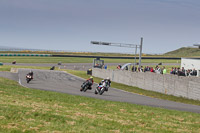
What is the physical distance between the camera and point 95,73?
175ft

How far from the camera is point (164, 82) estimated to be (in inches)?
1149

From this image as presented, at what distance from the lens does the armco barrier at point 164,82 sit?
81.1 feet

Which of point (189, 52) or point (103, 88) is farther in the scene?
point (189, 52)

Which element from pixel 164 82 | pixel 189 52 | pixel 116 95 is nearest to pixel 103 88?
pixel 116 95

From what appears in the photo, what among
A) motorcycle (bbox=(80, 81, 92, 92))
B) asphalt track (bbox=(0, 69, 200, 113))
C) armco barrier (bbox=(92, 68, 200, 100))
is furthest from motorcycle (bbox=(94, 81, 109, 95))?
armco barrier (bbox=(92, 68, 200, 100))

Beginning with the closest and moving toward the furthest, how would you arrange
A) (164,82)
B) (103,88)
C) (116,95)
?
(103,88), (116,95), (164,82)

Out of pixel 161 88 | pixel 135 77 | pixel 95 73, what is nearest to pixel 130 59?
pixel 95 73

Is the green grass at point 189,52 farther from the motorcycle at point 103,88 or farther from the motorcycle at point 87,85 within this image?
the motorcycle at point 103,88

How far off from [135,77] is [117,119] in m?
26.4

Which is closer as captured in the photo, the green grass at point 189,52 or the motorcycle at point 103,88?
the motorcycle at point 103,88

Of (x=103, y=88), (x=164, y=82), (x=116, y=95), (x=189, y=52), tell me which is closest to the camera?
(x=103, y=88)

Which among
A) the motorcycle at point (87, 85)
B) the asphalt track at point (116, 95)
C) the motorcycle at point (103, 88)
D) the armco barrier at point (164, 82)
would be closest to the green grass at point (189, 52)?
the armco barrier at point (164, 82)

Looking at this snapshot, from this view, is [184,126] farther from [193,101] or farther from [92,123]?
[193,101]

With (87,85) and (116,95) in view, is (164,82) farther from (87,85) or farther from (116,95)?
(87,85)
